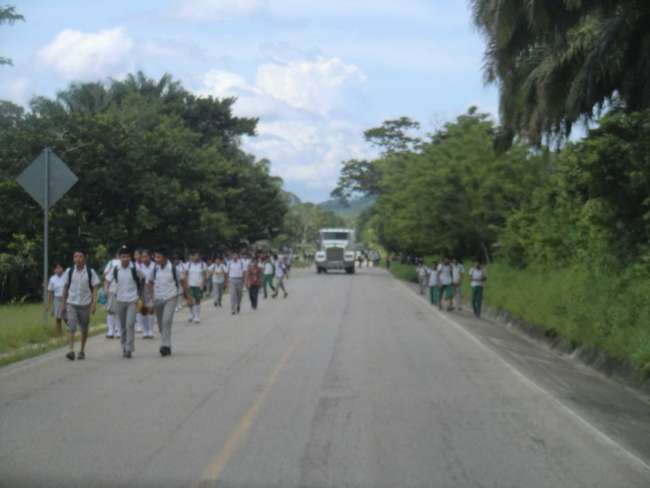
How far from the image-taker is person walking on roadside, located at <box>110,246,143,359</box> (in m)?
15.8

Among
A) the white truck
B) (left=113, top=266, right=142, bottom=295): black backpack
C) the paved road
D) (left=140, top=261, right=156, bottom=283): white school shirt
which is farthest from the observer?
the white truck

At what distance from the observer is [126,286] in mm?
15945

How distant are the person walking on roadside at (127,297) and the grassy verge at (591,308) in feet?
25.6

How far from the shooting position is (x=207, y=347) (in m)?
17.9

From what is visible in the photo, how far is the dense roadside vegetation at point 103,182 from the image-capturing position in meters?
36.3

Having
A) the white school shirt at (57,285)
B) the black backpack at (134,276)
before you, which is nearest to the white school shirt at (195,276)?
the white school shirt at (57,285)

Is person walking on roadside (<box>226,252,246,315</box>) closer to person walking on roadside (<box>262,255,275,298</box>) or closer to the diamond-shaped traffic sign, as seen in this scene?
person walking on roadside (<box>262,255,275,298</box>)

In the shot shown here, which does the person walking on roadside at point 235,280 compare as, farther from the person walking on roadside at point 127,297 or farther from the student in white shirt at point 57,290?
the person walking on roadside at point 127,297

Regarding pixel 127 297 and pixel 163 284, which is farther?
pixel 163 284

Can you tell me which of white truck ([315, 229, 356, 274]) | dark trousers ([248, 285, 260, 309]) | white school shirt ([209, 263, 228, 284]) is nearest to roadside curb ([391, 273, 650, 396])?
dark trousers ([248, 285, 260, 309])

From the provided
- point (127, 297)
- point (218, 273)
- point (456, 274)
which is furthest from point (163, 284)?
point (456, 274)

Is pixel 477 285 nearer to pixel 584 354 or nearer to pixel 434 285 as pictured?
pixel 434 285

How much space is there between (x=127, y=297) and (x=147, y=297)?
119 inches

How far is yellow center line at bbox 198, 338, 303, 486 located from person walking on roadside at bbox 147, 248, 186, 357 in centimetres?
323
